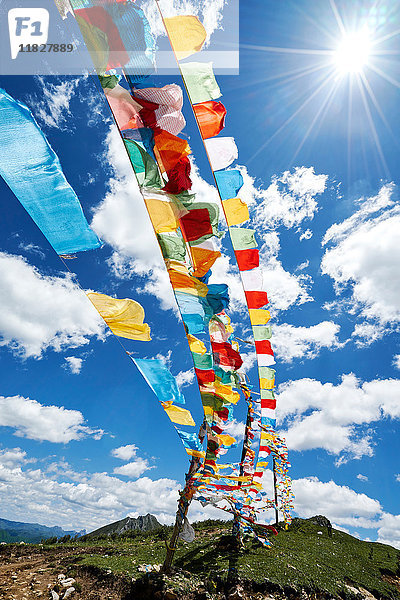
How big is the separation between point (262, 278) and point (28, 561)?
45.6ft

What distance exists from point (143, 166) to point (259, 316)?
4.89 m

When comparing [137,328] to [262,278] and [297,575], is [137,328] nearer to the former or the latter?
[262,278]

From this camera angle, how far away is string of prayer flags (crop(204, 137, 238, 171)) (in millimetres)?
4742

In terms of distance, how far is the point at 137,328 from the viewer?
16.5 ft

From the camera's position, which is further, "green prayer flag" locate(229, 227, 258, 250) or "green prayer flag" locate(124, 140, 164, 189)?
"green prayer flag" locate(229, 227, 258, 250)

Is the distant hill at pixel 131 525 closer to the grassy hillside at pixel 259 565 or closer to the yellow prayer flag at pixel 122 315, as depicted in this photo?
the grassy hillside at pixel 259 565

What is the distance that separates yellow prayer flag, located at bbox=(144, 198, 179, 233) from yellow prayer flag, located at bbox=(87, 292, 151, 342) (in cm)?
134

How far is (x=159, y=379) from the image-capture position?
20.6 feet

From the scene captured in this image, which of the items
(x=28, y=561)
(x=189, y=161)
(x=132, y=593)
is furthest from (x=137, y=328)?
(x=28, y=561)

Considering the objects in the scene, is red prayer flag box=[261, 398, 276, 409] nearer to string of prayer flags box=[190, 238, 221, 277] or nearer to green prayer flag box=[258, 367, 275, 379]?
green prayer flag box=[258, 367, 275, 379]

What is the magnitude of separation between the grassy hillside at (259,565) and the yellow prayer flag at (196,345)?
250 inches

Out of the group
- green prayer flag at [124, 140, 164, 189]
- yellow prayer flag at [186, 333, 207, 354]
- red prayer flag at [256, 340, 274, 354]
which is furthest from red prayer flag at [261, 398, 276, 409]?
green prayer flag at [124, 140, 164, 189]

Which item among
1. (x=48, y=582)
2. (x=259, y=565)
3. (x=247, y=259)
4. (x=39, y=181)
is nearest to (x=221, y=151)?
(x=247, y=259)

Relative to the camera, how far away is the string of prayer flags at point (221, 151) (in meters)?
4.74
